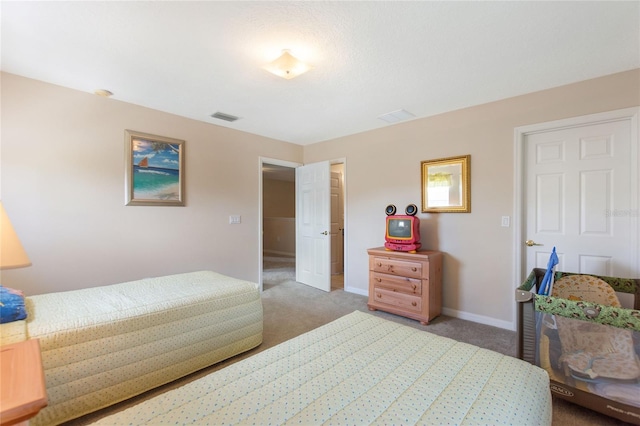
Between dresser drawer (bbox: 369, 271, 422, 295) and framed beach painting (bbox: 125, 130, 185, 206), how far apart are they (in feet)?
8.61

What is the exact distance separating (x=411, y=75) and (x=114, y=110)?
3082 mm

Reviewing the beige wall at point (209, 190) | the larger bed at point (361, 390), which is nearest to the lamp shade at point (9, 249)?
the larger bed at point (361, 390)

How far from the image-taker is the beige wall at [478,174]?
8.38 ft

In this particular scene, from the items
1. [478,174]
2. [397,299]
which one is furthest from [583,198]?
[397,299]

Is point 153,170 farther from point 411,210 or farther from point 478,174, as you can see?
Answer: point 478,174

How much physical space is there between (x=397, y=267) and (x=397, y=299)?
378 mm

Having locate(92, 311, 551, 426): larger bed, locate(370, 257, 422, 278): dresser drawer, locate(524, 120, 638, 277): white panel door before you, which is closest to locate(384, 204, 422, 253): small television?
locate(370, 257, 422, 278): dresser drawer

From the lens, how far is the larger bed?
2.92 ft

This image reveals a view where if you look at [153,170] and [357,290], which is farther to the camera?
[357,290]

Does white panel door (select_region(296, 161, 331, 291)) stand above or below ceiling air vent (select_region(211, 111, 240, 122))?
below

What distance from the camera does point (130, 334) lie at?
1.76 m

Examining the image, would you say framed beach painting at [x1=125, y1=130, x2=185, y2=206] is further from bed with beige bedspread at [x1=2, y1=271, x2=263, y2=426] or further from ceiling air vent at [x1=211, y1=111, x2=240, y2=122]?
bed with beige bedspread at [x1=2, y1=271, x2=263, y2=426]

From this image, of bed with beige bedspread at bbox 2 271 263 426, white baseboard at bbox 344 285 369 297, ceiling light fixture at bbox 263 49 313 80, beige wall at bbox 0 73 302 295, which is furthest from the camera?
white baseboard at bbox 344 285 369 297

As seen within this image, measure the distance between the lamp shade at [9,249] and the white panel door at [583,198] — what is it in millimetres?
3905
